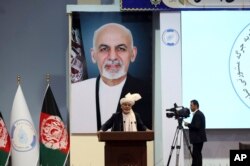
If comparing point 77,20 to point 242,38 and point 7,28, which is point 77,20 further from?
point 242,38

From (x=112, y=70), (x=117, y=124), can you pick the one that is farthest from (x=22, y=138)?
(x=117, y=124)

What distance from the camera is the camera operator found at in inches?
241

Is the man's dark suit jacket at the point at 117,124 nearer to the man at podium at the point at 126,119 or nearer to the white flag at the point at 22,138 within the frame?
the man at podium at the point at 126,119

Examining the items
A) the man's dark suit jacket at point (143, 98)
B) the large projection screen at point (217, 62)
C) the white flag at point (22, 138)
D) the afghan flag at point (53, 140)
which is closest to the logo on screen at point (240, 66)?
the large projection screen at point (217, 62)

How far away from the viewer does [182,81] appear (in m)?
6.27

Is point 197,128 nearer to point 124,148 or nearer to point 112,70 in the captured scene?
point 112,70

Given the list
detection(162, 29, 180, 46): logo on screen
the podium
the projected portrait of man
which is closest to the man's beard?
the projected portrait of man

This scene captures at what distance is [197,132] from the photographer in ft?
20.2

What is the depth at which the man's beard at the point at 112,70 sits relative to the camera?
634 centimetres

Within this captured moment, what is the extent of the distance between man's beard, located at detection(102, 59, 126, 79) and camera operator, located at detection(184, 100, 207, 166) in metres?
0.91

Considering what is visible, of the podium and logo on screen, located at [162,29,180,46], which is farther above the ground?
logo on screen, located at [162,29,180,46]

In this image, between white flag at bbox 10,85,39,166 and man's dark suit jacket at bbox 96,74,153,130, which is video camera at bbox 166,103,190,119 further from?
white flag at bbox 10,85,39,166

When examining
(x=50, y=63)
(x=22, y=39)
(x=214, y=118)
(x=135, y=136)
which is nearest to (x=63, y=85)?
(x=50, y=63)

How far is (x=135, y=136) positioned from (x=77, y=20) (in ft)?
8.96
